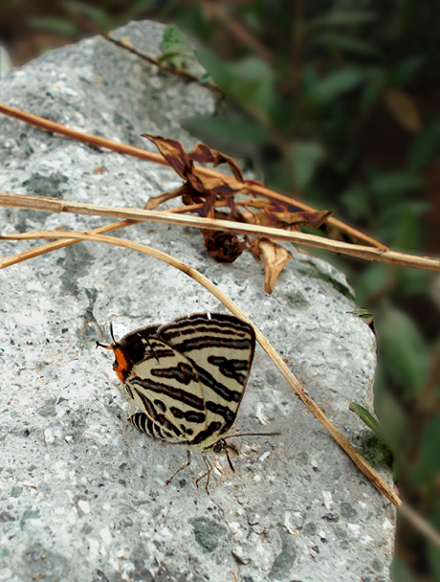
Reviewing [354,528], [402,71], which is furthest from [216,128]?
[402,71]

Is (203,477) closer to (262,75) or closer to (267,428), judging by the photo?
(267,428)

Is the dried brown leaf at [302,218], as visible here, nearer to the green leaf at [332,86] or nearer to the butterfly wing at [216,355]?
the butterfly wing at [216,355]

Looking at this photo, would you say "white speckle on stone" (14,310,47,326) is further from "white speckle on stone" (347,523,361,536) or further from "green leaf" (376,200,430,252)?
"green leaf" (376,200,430,252)

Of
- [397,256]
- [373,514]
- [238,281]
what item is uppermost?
[397,256]

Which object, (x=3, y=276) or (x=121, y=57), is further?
(x=121, y=57)

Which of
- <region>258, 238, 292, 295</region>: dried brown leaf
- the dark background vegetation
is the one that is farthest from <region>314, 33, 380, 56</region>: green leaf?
<region>258, 238, 292, 295</region>: dried brown leaf

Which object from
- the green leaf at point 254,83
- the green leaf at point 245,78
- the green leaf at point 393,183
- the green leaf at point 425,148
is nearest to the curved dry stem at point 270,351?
the green leaf at point 245,78

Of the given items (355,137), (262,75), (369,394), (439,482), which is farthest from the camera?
(355,137)

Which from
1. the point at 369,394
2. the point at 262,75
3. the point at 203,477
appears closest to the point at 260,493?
the point at 203,477
